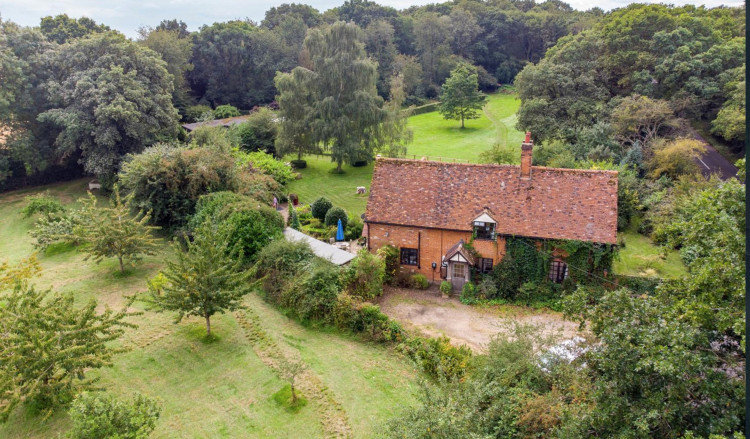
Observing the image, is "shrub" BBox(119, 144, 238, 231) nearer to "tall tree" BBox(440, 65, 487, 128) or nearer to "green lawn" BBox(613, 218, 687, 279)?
"green lawn" BBox(613, 218, 687, 279)

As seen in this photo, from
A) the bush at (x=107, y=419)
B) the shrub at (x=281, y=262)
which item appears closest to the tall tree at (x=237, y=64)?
the shrub at (x=281, y=262)

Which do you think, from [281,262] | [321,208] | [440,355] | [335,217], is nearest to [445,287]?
[440,355]

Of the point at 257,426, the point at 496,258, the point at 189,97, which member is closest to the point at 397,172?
the point at 496,258

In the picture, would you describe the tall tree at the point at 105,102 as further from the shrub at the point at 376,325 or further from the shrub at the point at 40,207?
the shrub at the point at 376,325

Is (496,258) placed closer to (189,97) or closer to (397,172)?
(397,172)

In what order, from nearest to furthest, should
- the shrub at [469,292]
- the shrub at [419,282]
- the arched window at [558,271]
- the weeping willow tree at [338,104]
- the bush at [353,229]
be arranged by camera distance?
the arched window at [558,271]
the shrub at [469,292]
the shrub at [419,282]
the bush at [353,229]
the weeping willow tree at [338,104]
